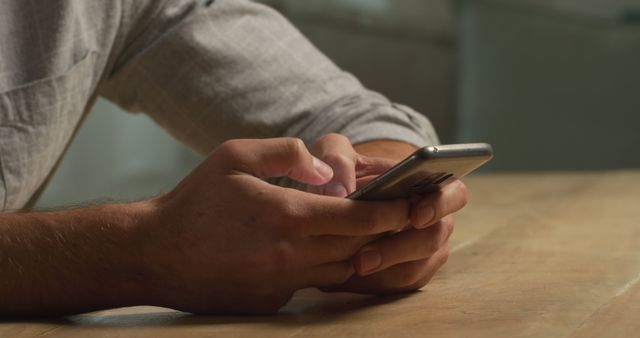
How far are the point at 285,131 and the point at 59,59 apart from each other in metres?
0.24

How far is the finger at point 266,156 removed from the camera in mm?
662

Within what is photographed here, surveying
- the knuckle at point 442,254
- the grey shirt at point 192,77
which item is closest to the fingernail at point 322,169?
the knuckle at point 442,254

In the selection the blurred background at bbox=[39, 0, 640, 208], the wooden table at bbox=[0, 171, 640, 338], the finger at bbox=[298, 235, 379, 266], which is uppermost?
the finger at bbox=[298, 235, 379, 266]

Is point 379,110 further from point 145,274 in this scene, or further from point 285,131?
point 145,274

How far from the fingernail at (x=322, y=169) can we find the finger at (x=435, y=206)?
66 millimetres

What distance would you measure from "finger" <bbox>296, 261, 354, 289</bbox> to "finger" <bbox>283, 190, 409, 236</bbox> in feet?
0.11

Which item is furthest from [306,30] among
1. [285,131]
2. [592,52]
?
[285,131]

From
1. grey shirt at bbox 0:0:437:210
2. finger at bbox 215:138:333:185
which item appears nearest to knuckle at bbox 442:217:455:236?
finger at bbox 215:138:333:185

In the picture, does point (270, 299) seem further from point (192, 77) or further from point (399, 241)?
point (192, 77)

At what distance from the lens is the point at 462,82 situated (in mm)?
2953

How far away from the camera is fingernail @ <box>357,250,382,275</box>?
681 millimetres

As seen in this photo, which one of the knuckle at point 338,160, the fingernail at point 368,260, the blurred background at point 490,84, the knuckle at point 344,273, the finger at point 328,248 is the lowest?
the blurred background at point 490,84

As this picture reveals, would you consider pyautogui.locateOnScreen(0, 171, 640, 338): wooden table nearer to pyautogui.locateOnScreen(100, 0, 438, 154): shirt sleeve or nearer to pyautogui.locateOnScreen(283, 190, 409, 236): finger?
pyautogui.locateOnScreen(283, 190, 409, 236): finger

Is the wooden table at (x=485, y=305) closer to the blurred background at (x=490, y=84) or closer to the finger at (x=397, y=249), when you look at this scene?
the finger at (x=397, y=249)
